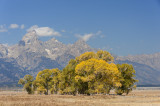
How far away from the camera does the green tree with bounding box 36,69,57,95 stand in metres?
127

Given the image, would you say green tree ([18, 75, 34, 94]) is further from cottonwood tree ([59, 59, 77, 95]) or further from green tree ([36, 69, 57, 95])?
cottonwood tree ([59, 59, 77, 95])

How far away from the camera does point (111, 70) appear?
8525cm

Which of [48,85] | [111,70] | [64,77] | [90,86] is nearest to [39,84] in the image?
[48,85]

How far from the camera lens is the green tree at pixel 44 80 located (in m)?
127

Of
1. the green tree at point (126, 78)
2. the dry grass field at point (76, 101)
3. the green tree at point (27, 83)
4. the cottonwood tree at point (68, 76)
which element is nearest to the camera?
the dry grass field at point (76, 101)

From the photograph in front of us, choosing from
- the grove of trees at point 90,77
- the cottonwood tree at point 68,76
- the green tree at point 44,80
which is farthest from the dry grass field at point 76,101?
the green tree at point 44,80

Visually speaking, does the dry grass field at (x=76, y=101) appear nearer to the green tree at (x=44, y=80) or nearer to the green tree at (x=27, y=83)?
the green tree at (x=44, y=80)

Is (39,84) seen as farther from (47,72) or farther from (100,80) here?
(100,80)

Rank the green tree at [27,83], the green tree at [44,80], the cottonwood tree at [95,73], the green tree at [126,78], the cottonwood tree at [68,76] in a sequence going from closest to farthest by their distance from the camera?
the cottonwood tree at [95,73] < the cottonwood tree at [68,76] < the green tree at [126,78] < the green tree at [44,80] < the green tree at [27,83]

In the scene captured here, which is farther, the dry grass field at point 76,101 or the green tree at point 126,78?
the green tree at point 126,78

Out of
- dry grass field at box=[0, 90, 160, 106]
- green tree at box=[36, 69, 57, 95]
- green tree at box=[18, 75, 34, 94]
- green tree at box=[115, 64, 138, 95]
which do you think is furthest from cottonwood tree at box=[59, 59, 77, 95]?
green tree at box=[18, 75, 34, 94]

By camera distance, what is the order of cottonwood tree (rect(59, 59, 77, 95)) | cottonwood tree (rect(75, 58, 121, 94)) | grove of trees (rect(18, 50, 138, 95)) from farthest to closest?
cottonwood tree (rect(59, 59, 77, 95)) → grove of trees (rect(18, 50, 138, 95)) → cottonwood tree (rect(75, 58, 121, 94))

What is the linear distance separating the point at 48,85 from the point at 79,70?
158 feet

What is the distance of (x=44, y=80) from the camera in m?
129
